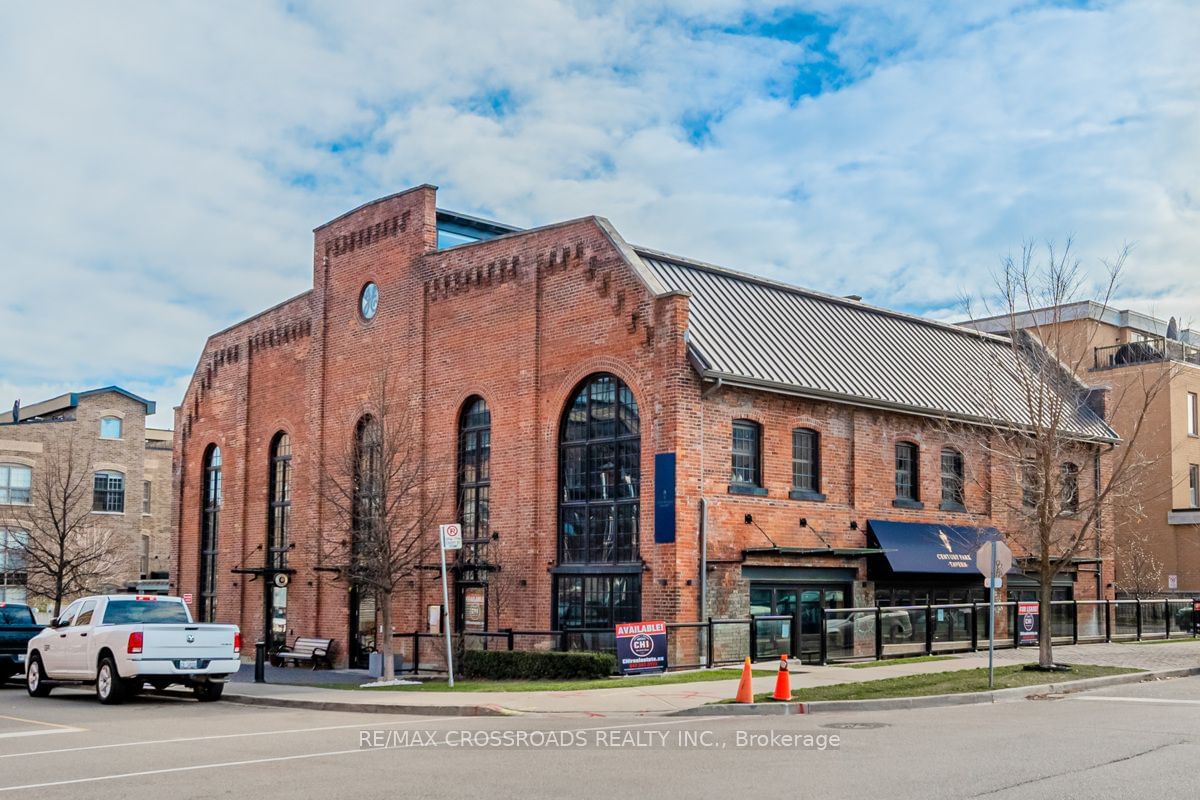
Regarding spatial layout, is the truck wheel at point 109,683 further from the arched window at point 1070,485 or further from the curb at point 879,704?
the arched window at point 1070,485

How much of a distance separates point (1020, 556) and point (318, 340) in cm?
2017

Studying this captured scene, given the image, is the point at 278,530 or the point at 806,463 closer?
the point at 806,463

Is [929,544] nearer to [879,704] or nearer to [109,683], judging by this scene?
[879,704]

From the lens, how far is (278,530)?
121ft

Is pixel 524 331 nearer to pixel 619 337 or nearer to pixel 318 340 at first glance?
pixel 619 337

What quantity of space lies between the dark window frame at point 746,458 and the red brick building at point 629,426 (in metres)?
0.07

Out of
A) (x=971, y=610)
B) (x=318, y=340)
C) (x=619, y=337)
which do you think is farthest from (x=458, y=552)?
(x=971, y=610)

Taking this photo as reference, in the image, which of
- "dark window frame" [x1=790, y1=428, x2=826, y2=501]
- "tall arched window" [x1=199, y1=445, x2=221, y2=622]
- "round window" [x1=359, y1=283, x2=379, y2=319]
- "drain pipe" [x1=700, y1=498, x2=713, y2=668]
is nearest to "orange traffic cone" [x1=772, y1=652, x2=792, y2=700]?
"drain pipe" [x1=700, y1=498, x2=713, y2=668]

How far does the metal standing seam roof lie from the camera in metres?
26.4

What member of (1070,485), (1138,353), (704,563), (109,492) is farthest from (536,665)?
(109,492)

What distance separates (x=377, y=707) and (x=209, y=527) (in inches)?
908

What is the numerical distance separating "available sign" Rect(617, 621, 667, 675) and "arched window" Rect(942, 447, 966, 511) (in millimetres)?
10706

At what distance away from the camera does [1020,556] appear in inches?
1246

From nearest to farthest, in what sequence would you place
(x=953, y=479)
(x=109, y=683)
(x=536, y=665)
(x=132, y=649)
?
(x=132, y=649)
(x=109, y=683)
(x=536, y=665)
(x=953, y=479)
